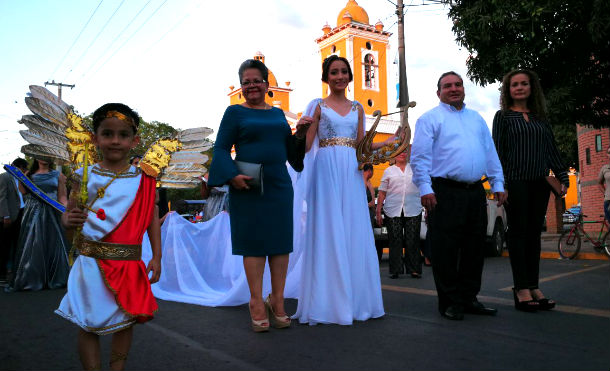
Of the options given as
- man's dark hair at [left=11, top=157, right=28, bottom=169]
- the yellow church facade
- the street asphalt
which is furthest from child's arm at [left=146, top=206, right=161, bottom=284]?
the yellow church facade

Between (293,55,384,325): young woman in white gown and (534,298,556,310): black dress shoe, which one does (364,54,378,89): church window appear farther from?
(534,298,556,310): black dress shoe

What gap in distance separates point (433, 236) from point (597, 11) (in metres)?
5.47

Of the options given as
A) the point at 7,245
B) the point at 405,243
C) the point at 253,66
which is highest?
the point at 253,66

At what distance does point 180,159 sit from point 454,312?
243 centimetres

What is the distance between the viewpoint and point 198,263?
6.37 meters

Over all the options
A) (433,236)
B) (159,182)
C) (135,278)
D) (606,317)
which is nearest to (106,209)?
(135,278)

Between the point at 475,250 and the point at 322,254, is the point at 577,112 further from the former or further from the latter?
the point at 322,254

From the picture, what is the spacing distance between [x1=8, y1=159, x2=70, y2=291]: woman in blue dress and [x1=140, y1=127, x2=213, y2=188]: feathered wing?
14.8ft

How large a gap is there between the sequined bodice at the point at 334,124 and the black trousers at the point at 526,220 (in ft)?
5.02

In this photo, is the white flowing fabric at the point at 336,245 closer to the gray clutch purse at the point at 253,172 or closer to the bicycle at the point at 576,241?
the gray clutch purse at the point at 253,172

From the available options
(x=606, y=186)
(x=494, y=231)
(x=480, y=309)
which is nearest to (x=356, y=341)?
(x=480, y=309)

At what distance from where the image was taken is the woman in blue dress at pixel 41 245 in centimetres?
714

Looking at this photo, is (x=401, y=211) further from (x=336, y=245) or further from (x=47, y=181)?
(x=47, y=181)

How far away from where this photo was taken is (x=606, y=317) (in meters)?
4.27
